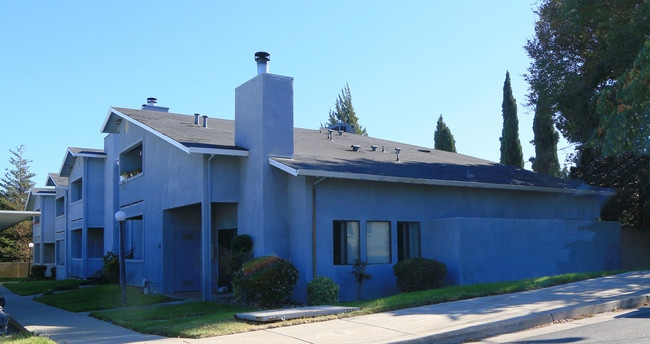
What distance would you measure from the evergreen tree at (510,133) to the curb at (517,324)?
88.1ft

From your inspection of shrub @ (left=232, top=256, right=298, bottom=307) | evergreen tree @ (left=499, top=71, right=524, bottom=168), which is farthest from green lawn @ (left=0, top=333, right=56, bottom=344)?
evergreen tree @ (left=499, top=71, right=524, bottom=168)

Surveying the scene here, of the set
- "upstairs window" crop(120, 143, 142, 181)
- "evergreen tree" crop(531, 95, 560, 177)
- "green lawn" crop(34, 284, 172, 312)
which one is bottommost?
"green lawn" crop(34, 284, 172, 312)

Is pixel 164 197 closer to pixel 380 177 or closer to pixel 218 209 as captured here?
pixel 218 209

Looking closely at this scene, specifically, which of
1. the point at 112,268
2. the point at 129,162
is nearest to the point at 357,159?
the point at 129,162

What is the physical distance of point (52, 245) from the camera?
41.8m

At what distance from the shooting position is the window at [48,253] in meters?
41.4

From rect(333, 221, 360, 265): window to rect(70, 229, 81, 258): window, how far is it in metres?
21.3

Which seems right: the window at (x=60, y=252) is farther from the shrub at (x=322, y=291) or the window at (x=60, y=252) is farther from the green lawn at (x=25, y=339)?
the shrub at (x=322, y=291)

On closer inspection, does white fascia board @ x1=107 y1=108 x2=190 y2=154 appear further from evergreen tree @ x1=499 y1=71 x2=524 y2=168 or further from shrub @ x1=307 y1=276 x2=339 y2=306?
evergreen tree @ x1=499 y1=71 x2=524 y2=168

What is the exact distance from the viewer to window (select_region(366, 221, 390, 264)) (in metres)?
15.8

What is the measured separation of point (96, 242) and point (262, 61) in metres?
18.5

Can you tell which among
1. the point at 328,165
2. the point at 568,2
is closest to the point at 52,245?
the point at 328,165

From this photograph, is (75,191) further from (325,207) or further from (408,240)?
(408,240)

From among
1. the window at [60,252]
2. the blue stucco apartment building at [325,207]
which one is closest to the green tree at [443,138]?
the blue stucco apartment building at [325,207]
